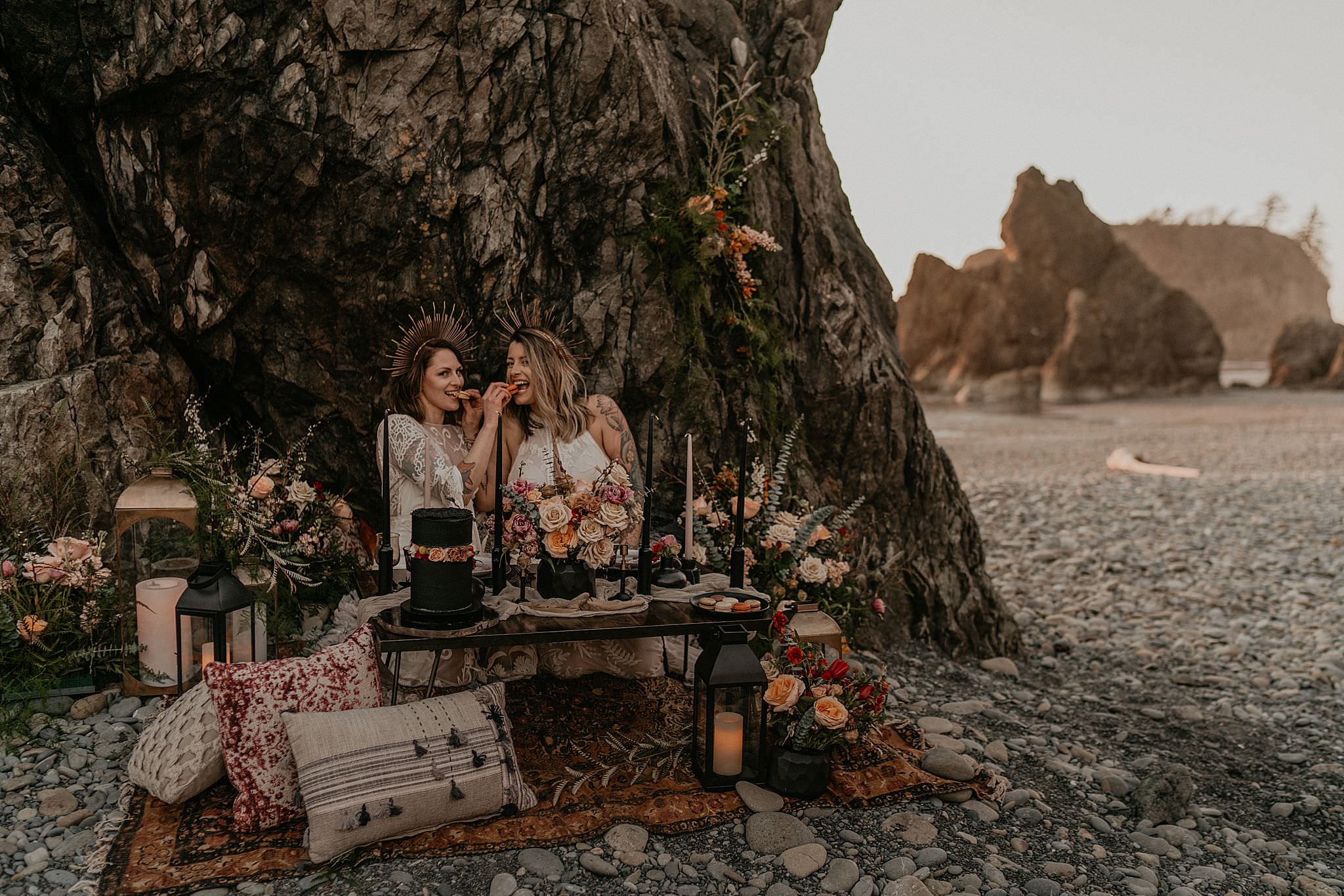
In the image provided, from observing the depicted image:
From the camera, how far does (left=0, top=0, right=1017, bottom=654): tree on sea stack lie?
5.78m

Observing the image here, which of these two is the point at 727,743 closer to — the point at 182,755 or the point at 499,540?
the point at 499,540

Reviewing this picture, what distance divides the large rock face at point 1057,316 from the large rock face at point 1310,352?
428cm

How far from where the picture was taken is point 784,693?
4316 mm

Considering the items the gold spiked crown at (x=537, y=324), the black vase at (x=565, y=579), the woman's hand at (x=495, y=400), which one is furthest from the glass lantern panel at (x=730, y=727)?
the gold spiked crown at (x=537, y=324)

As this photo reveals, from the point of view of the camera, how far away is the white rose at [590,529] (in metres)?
4.29


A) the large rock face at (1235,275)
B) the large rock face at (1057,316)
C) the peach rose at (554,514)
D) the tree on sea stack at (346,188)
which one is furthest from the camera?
the large rock face at (1235,275)

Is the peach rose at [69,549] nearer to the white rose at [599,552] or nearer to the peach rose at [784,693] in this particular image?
the white rose at [599,552]

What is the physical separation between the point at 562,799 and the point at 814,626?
191 centimetres

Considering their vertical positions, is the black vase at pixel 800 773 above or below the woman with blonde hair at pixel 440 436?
below

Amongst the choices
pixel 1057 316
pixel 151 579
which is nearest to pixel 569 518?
pixel 151 579

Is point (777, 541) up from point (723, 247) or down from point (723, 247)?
down

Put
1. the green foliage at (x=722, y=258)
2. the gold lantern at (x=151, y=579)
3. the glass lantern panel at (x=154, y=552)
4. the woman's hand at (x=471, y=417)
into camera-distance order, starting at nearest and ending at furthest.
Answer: the gold lantern at (x=151, y=579) → the glass lantern panel at (x=154, y=552) → the woman's hand at (x=471, y=417) → the green foliage at (x=722, y=258)

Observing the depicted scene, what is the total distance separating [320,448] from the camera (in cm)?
663

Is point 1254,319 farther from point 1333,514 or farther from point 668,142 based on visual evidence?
point 668,142
